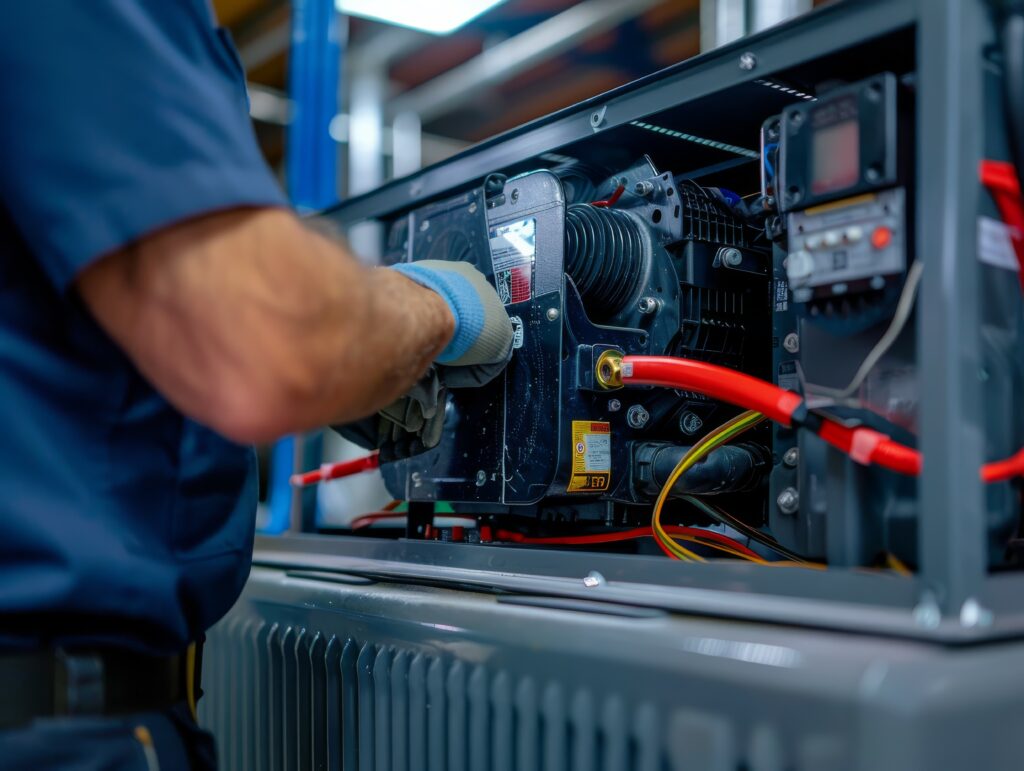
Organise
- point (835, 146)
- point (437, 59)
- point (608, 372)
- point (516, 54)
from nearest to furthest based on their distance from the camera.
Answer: point (835, 146)
point (608, 372)
point (516, 54)
point (437, 59)

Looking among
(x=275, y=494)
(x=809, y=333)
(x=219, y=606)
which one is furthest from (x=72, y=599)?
(x=275, y=494)

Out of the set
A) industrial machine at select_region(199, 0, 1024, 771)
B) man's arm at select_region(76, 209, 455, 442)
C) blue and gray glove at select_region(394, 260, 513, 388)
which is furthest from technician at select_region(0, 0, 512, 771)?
industrial machine at select_region(199, 0, 1024, 771)

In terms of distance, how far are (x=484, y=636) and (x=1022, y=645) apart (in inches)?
18.5

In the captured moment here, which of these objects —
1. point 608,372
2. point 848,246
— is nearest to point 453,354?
point 608,372

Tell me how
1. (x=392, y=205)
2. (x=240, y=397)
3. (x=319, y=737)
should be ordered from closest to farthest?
1. (x=240, y=397)
2. (x=319, y=737)
3. (x=392, y=205)

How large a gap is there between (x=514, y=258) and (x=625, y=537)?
0.38m

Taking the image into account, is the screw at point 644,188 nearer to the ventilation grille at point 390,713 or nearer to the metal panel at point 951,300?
the metal panel at point 951,300

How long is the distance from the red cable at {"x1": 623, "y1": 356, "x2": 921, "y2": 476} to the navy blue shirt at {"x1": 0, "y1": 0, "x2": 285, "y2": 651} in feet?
1.44

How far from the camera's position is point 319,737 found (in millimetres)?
1185

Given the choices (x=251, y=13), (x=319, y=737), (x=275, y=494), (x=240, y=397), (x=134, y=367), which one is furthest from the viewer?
(x=251, y=13)

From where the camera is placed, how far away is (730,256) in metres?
1.21

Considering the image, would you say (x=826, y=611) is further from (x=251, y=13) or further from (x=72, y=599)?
(x=251, y=13)

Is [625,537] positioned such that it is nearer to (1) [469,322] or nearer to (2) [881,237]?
(1) [469,322]

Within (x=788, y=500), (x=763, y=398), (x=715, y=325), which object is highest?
(x=715, y=325)
